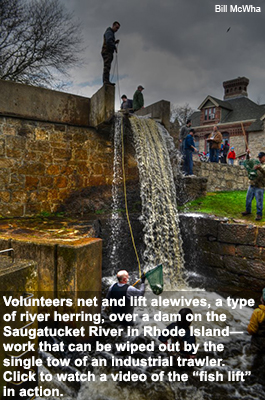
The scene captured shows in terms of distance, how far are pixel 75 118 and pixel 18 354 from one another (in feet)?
20.2

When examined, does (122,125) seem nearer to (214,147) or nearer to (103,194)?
(103,194)

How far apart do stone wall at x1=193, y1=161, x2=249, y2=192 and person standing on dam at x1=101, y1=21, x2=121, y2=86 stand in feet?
19.6

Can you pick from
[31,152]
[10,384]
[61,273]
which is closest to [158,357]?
[61,273]

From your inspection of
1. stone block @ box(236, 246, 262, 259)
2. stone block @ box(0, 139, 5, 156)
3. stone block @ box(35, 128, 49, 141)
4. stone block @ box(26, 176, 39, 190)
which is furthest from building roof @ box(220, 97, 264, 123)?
stone block @ box(0, 139, 5, 156)

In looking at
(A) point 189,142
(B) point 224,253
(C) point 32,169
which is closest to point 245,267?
A: (B) point 224,253

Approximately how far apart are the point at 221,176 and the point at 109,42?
7848 mm

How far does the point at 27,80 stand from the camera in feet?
42.8

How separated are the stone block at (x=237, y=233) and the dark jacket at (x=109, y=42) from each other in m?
5.74

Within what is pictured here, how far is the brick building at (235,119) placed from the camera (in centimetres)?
2666

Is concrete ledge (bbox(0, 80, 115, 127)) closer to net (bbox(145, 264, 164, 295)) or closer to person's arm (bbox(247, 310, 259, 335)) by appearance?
net (bbox(145, 264, 164, 295))

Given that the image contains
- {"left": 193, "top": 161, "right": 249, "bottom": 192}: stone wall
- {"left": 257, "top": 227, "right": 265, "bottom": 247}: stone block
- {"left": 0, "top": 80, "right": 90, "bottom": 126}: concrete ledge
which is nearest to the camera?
{"left": 257, "top": 227, "right": 265, "bottom": 247}: stone block

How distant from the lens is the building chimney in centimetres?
3562

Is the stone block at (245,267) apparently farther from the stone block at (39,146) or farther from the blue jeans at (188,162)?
the stone block at (39,146)

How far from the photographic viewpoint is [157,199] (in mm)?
7250
